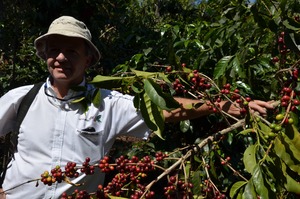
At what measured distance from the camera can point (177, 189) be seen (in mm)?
1261

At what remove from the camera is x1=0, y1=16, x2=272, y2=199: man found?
196 centimetres

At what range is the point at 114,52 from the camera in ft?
19.6

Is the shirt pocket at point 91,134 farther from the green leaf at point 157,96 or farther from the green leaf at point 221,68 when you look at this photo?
the green leaf at point 157,96

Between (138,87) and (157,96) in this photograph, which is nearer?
(157,96)

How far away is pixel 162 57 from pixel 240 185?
6.66 feet

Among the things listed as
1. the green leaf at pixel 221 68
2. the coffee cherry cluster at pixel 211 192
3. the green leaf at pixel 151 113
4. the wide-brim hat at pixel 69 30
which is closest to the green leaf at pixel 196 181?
the coffee cherry cluster at pixel 211 192

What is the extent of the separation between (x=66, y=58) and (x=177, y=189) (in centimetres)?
96

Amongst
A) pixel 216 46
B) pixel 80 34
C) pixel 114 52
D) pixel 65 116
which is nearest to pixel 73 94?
pixel 65 116

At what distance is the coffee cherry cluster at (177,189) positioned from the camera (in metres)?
1.23

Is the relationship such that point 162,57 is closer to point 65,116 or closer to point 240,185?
point 65,116

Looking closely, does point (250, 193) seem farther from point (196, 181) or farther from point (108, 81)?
point (108, 81)

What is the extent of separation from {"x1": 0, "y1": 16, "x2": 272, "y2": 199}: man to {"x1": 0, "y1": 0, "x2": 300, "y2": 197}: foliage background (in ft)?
1.10

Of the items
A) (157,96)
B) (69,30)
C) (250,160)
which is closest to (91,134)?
(69,30)

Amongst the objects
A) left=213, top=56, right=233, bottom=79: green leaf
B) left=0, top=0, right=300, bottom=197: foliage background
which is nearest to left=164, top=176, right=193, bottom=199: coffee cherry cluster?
left=0, top=0, right=300, bottom=197: foliage background
